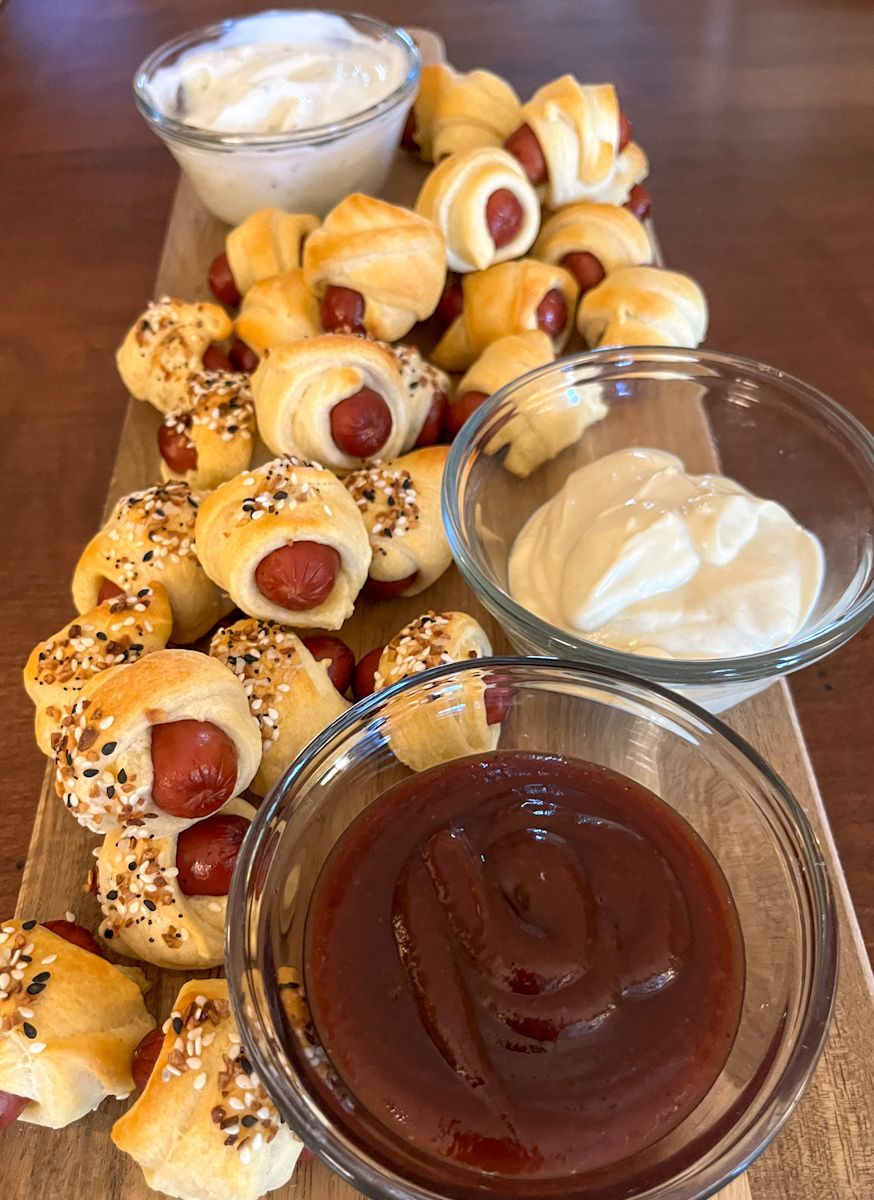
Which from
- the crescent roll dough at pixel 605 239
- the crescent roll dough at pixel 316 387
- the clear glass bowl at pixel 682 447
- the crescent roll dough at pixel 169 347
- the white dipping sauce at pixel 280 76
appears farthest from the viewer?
the white dipping sauce at pixel 280 76

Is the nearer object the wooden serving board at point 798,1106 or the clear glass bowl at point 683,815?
the clear glass bowl at point 683,815

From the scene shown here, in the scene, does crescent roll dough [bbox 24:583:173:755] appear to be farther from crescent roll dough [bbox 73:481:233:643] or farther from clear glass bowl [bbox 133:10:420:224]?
clear glass bowl [bbox 133:10:420:224]

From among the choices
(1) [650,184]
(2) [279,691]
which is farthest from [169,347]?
(1) [650,184]

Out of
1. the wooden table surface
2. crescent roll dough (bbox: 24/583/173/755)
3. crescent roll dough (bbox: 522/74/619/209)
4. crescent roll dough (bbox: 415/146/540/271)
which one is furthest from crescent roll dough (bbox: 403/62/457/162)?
crescent roll dough (bbox: 24/583/173/755)

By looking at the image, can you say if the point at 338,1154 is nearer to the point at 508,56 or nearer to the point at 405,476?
the point at 405,476

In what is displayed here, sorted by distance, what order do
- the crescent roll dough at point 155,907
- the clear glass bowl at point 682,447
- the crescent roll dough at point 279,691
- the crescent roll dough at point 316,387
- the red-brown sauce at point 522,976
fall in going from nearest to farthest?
the red-brown sauce at point 522,976 → the crescent roll dough at point 155,907 → the crescent roll dough at point 279,691 → the clear glass bowl at point 682,447 → the crescent roll dough at point 316,387

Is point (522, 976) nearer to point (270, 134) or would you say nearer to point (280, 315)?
point (280, 315)

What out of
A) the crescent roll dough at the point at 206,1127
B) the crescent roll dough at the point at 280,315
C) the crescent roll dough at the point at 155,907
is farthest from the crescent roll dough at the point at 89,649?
the crescent roll dough at the point at 280,315

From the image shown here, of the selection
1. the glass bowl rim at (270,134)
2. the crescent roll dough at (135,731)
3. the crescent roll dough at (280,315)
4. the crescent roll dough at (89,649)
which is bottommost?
the crescent roll dough at (89,649)

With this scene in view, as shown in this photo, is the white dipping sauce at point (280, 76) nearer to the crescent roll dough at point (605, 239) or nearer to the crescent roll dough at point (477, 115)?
the crescent roll dough at point (477, 115)
